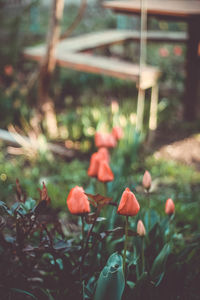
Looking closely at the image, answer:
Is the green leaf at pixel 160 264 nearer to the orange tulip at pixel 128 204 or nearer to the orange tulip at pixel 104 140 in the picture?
the orange tulip at pixel 128 204

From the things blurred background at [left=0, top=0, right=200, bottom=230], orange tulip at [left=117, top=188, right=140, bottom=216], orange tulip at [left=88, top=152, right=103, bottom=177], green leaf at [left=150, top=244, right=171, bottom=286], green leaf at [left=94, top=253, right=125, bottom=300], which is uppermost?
orange tulip at [left=117, top=188, right=140, bottom=216]

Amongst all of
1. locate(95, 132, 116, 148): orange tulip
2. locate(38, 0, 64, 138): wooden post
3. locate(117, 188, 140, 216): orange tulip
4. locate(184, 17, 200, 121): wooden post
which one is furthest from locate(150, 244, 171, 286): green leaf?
locate(184, 17, 200, 121): wooden post

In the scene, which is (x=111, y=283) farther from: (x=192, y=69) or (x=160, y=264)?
(x=192, y=69)

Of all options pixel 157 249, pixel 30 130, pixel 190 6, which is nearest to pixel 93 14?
pixel 190 6

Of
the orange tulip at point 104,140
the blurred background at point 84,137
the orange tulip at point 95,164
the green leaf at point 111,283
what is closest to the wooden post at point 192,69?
the blurred background at point 84,137

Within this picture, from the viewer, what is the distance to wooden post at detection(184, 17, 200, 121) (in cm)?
326

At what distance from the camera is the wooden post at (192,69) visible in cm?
326

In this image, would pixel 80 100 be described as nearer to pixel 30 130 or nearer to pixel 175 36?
pixel 30 130

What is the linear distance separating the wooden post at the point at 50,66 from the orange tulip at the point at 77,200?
2.14 m

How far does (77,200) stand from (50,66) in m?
2.44

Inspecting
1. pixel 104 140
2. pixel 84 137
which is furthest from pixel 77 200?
pixel 84 137

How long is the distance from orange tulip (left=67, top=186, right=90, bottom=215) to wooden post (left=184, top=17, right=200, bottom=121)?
2628mm

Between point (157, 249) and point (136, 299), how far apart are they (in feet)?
0.95

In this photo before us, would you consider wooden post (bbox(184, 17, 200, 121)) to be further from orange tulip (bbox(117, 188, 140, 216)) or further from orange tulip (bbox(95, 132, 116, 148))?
orange tulip (bbox(117, 188, 140, 216))
